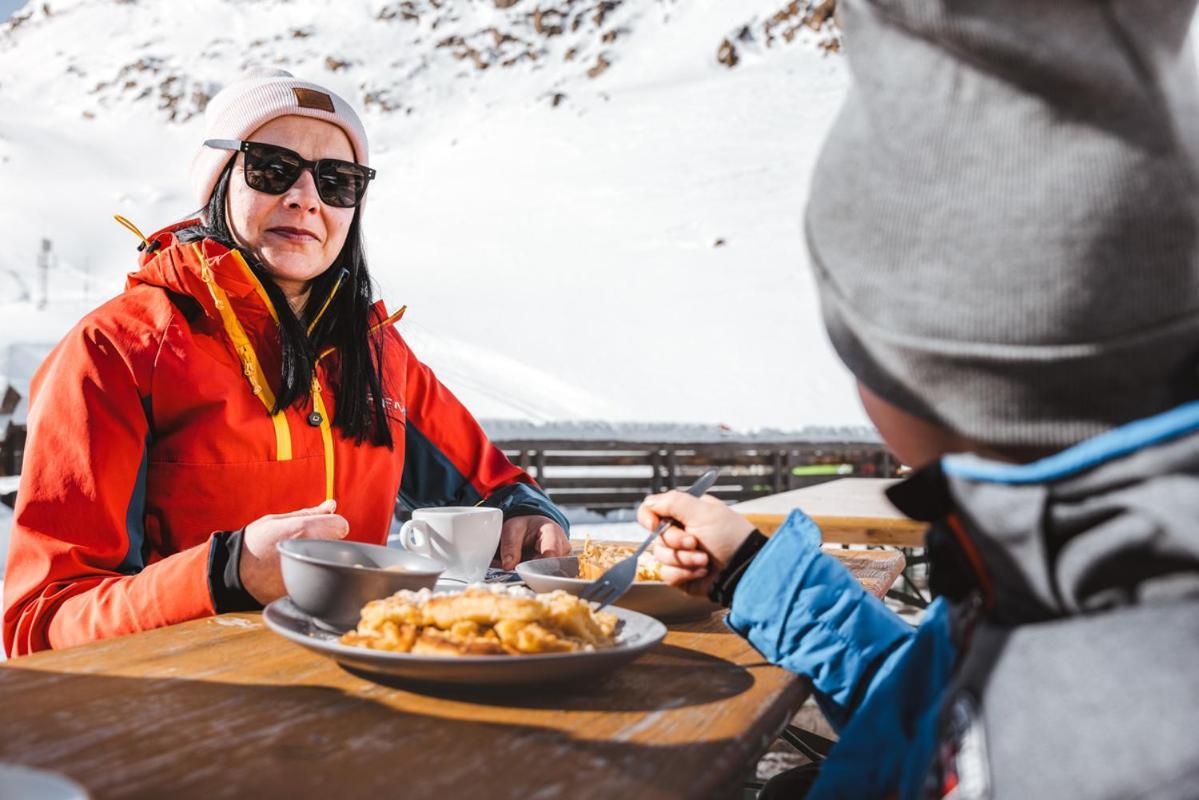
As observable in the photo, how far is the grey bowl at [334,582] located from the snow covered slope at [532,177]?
16.0m

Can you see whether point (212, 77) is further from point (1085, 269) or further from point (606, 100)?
point (1085, 269)

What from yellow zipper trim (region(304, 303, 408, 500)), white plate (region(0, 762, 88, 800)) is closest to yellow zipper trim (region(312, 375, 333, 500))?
yellow zipper trim (region(304, 303, 408, 500))

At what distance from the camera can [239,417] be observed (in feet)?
6.46

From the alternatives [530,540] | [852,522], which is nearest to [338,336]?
[530,540]

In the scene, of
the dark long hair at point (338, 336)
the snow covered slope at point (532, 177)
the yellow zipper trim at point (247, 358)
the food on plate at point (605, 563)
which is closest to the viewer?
the food on plate at point (605, 563)

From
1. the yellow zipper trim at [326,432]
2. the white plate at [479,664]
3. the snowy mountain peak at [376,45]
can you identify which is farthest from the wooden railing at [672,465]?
the snowy mountain peak at [376,45]

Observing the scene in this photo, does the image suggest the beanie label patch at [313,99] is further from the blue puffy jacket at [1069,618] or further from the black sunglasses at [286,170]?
the blue puffy jacket at [1069,618]

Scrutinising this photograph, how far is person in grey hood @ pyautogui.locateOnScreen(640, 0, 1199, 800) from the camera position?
703 mm

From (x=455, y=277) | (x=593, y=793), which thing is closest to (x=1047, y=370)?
(x=593, y=793)

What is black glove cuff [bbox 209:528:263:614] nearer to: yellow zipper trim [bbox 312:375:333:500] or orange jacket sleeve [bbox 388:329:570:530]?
yellow zipper trim [bbox 312:375:333:500]

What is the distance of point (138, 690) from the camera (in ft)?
3.64

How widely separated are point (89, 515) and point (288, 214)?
0.84 meters

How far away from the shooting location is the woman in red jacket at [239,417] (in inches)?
62.6

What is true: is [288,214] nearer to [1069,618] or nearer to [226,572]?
[226,572]
